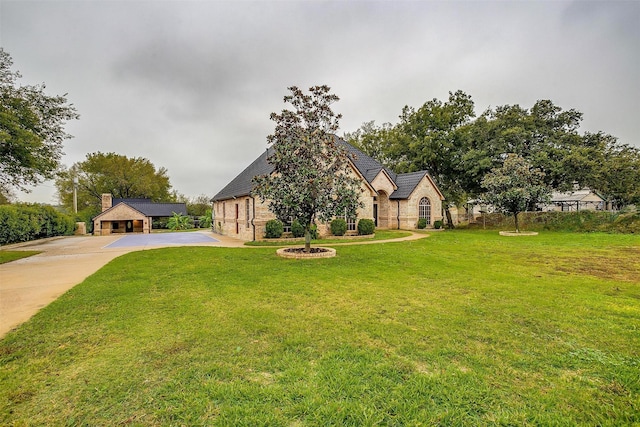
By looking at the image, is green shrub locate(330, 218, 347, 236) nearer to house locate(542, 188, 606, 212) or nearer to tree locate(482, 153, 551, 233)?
tree locate(482, 153, 551, 233)

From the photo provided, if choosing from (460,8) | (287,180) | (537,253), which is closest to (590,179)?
(537,253)

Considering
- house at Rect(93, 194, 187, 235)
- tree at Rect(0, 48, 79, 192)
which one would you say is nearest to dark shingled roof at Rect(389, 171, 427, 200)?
tree at Rect(0, 48, 79, 192)

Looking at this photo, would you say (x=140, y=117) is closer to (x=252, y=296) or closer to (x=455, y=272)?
(x=252, y=296)

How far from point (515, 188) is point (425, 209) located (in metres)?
7.85

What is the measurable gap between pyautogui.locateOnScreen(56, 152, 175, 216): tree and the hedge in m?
24.4

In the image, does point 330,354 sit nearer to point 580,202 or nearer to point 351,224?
point 351,224

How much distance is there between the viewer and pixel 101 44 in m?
12.6

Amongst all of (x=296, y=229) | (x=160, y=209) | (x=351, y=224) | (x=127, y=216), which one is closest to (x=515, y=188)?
(x=351, y=224)

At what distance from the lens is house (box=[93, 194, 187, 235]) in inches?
1210

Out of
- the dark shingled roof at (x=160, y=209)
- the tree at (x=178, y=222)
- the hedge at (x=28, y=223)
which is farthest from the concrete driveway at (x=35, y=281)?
the dark shingled roof at (x=160, y=209)

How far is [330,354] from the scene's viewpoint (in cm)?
362

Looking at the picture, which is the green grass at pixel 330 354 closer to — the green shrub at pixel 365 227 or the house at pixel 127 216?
the green shrub at pixel 365 227

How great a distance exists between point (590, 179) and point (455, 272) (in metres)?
22.3

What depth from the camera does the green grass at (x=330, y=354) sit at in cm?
264
